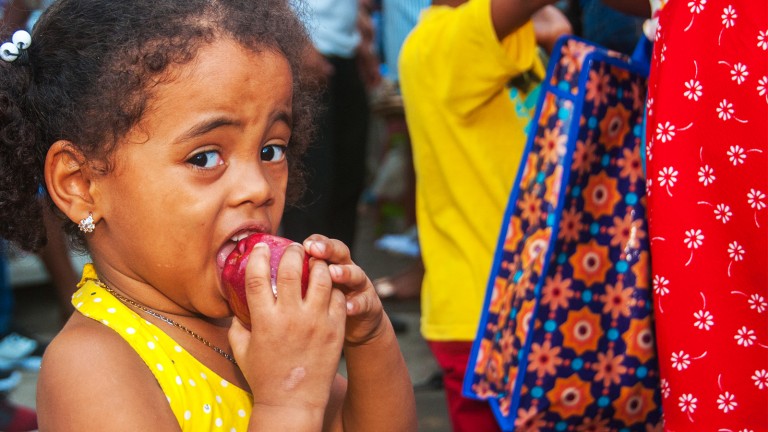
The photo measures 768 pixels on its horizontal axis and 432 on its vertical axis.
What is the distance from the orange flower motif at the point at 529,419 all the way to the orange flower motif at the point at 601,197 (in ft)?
1.56

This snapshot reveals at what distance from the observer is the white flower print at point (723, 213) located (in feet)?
5.51

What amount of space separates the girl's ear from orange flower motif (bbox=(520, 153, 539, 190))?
3.40 ft

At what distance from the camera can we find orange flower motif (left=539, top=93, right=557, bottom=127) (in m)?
2.21

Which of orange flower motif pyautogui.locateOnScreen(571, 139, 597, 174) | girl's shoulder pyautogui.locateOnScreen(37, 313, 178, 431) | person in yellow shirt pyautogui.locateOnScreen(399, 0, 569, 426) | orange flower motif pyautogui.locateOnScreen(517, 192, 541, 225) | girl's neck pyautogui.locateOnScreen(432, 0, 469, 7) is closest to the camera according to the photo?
girl's shoulder pyautogui.locateOnScreen(37, 313, 178, 431)

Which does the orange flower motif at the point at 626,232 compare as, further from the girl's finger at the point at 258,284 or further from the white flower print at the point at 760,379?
the girl's finger at the point at 258,284

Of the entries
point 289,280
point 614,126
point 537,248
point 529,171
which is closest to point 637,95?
point 614,126

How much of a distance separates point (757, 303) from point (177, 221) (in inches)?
42.0

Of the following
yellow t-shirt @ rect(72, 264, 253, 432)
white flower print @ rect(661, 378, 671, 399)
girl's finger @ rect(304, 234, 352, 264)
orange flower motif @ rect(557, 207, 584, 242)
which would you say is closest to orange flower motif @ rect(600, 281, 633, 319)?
orange flower motif @ rect(557, 207, 584, 242)

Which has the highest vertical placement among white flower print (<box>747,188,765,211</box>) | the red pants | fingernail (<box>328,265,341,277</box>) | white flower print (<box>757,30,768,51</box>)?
white flower print (<box>757,30,768,51</box>)

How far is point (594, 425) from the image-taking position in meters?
2.15

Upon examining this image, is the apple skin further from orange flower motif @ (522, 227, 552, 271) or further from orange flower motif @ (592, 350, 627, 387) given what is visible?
orange flower motif @ (592, 350, 627, 387)

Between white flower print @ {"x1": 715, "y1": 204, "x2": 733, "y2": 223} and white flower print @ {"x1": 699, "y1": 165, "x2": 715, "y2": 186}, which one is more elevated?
white flower print @ {"x1": 699, "y1": 165, "x2": 715, "y2": 186}

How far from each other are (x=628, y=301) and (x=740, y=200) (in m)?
0.50

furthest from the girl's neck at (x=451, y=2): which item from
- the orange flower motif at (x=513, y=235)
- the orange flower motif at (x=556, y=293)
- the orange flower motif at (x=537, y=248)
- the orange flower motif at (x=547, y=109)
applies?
the orange flower motif at (x=556, y=293)
